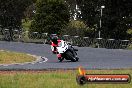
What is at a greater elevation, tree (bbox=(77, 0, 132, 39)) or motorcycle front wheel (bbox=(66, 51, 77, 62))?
tree (bbox=(77, 0, 132, 39))

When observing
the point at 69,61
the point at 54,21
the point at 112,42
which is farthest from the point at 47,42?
the point at 69,61

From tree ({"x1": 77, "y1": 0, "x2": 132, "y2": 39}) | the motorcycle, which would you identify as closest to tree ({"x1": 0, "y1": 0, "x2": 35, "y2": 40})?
tree ({"x1": 77, "y1": 0, "x2": 132, "y2": 39})

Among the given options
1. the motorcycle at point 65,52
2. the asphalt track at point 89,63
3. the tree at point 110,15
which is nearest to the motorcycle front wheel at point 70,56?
the motorcycle at point 65,52

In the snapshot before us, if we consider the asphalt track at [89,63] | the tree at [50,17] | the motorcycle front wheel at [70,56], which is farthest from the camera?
the tree at [50,17]

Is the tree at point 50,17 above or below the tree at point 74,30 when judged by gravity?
above

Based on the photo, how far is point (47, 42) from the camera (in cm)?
4322

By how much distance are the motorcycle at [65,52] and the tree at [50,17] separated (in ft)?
67.6

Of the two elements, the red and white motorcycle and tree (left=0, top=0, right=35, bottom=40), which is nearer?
the red and white motorcycle

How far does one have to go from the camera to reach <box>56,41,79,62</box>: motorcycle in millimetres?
24141

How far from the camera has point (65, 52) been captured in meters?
24.5

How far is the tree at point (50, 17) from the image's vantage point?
4538 cm

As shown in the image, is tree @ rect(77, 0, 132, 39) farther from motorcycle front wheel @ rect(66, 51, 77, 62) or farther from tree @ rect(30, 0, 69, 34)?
motorcycle front wheel @ rect(66, 51, 77, 62)

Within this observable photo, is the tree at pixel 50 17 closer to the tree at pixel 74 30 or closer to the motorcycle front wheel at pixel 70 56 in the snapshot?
the tree at pixel 74 30

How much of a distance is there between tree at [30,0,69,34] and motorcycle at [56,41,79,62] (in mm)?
20599
